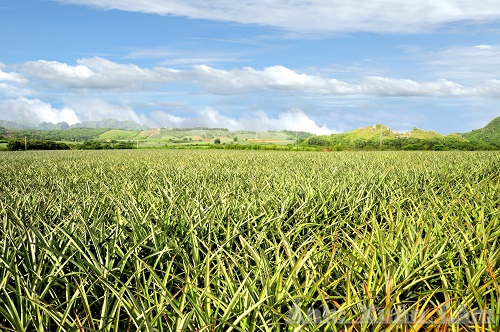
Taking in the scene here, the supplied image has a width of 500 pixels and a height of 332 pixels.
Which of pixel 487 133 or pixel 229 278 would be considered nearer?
pixel 229 278

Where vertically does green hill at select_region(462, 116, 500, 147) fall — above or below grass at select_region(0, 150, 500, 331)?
above

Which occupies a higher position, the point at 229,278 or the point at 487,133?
the point at 487,133

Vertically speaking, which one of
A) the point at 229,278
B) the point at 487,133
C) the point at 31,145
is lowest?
the point at 31,145

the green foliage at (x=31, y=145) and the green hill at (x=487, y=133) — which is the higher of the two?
the green hill at (x=487, y=133)

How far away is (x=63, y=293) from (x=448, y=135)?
13081 centimetres

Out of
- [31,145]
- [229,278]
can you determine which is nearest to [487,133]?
[31,145]

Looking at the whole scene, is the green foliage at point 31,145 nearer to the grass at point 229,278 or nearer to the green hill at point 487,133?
the grass at point 229,278

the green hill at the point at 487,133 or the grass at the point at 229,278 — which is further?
the green hill at the point at 487,133

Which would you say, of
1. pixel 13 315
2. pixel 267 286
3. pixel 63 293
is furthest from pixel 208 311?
pixel 63 293

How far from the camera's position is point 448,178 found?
9789 millimetres

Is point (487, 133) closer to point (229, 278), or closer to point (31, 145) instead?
point (31, 145)

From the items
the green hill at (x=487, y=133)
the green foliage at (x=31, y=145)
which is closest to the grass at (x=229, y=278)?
the green foliage at (x=31, y=145)

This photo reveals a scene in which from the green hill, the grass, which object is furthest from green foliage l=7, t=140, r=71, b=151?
the green hill

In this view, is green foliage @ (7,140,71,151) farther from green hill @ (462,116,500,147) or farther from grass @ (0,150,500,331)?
green hill @ (462,116,500,147)
